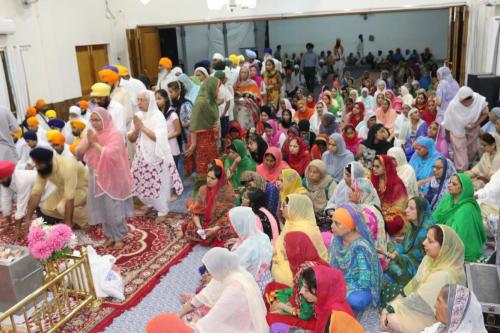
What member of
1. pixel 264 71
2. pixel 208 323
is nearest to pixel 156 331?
pixel 208 323

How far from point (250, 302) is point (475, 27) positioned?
7.43 metres

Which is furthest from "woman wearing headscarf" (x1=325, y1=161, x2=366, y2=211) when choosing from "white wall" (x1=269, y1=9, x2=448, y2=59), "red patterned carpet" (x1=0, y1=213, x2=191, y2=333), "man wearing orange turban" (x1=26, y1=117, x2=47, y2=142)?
"white wall" (x1=269, y1=9, x2=448, y2=59)

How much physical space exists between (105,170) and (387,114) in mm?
4588

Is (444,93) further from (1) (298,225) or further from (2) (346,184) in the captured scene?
(1) (298,225)

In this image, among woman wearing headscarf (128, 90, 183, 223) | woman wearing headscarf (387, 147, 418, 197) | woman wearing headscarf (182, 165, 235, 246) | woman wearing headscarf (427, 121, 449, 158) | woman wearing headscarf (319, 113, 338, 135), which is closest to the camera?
woman wearing headscarf (182, 165, 235, 246)

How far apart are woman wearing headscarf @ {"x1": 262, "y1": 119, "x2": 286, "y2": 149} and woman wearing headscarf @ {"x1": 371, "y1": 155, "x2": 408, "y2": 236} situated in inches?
74.1

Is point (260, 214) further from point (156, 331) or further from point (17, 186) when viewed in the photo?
point (17, 186)

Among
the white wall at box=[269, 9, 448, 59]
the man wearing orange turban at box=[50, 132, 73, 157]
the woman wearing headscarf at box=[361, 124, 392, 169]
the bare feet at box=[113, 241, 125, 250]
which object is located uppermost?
the white wall at box=[269, 9, 448, 59]

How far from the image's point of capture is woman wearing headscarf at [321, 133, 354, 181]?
510cm

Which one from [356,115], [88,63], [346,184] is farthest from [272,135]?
[88,63]

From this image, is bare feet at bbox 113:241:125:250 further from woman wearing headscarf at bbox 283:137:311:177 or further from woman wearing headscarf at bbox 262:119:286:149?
woman wearing headscarf at bbox 262:119:286:149

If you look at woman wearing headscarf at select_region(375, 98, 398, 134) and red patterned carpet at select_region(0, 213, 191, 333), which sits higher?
woman wearing headscarf at select_region(375, 98, 398, 134)

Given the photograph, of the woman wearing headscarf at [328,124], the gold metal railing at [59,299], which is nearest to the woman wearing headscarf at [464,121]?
the woman wearing headscarf at [328,124]

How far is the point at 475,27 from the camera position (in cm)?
812
